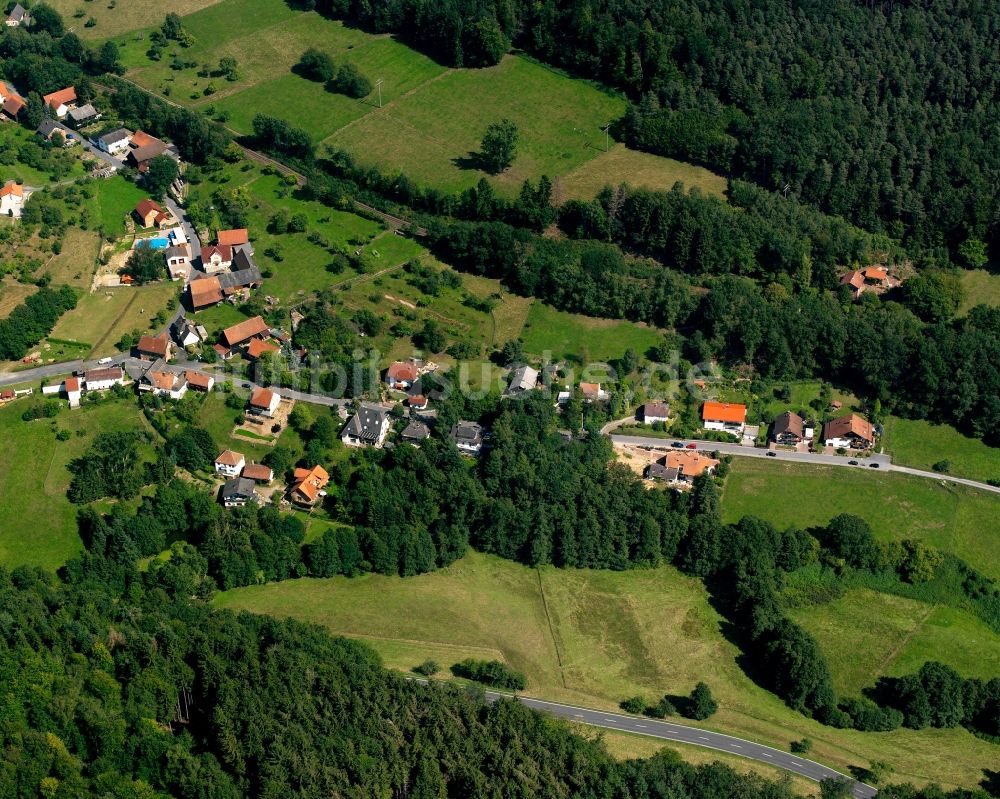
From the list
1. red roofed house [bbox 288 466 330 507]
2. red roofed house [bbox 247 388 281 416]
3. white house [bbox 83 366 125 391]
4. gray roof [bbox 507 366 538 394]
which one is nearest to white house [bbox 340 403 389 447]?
red roofed house [bbox 288 466 330 507]

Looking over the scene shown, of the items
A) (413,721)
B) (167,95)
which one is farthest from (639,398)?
(167,95)

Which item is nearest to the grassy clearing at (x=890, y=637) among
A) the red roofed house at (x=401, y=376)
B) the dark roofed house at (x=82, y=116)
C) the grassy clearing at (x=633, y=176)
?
the red roofed house at (x=401, y=376)

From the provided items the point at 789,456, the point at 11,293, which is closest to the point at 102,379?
the point at 11,293

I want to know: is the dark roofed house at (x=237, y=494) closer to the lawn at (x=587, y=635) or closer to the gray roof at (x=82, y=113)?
the lawn at (x=587, y=635)

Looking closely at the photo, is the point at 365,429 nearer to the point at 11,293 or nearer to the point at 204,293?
the point at 204,293

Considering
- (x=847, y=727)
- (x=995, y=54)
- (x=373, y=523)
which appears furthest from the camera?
(x=995, y=54)

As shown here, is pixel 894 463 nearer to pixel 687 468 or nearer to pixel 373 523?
pixel 687 468
